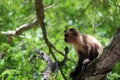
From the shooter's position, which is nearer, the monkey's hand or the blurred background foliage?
the blurred background foliage

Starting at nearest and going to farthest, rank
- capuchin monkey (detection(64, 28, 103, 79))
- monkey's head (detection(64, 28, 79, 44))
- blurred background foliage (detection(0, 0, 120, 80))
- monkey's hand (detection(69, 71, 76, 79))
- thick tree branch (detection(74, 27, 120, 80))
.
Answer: thick tree branch (detection(74, 27, 120, 80)), blurred background foliage (detection(0, 0, 120, 80)), monkey's hand (detection(69, 71, 76, 79)), capuchin monkey (detection(64, 28, 103, 79)), monkey's head (detection(64, 28, 79, 44))

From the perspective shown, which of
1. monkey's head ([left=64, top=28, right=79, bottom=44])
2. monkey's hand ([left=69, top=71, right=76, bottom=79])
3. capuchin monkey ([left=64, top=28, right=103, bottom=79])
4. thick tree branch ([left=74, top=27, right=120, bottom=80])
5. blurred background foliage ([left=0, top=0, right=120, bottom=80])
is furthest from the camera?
monkey's head ([left=64, top=28, right=79, bottom=44])

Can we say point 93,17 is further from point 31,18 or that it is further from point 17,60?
point 17,60

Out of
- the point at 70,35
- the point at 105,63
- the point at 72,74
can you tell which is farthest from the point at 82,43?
the point at 105,63

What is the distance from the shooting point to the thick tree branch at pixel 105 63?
5.61 metres

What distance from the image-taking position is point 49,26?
13.4m

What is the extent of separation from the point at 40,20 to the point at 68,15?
7198 millimetres

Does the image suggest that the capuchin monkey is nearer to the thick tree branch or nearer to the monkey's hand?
the monkey's hand

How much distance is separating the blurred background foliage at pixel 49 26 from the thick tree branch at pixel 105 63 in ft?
0.45

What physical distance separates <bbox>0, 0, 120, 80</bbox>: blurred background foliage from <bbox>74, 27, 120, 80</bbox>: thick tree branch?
0.45 ft

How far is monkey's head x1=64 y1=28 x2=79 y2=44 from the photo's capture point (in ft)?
28.0

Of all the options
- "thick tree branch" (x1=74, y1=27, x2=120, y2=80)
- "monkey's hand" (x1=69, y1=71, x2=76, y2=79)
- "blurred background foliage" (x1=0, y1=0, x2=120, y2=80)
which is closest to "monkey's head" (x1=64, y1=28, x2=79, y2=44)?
"blurred background foliage" (x1=0, y1=0, x2=120, y2=80)

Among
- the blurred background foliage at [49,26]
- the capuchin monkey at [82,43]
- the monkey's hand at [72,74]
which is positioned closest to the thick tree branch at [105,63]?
the blurred background foliage at [49,26]

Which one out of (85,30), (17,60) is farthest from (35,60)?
(85,30)
